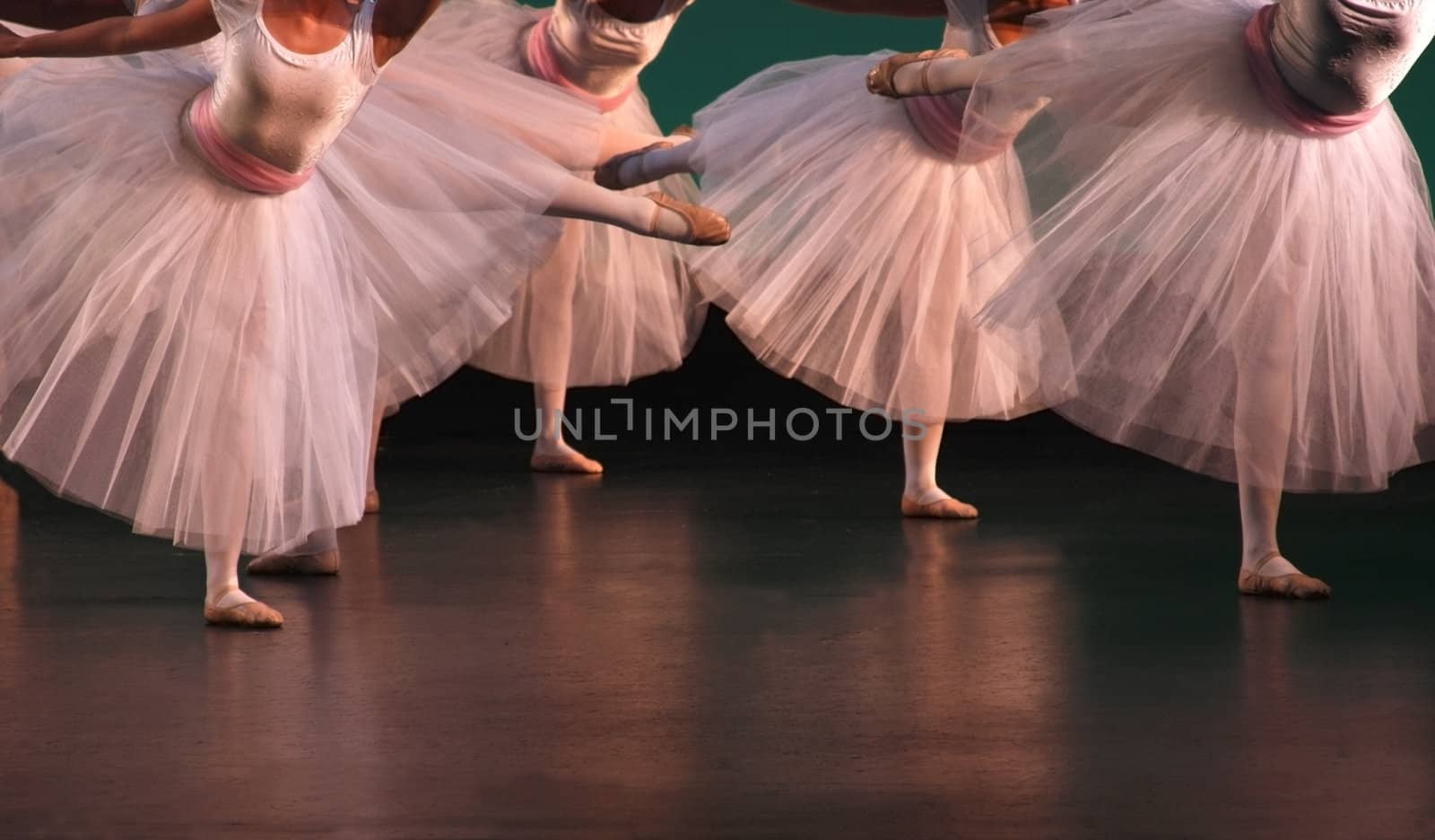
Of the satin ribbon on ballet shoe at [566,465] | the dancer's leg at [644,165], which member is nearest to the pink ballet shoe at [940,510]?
the dancer's leg at [644,165]

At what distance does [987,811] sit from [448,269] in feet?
5.11

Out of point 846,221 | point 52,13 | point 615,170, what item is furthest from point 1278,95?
point 52,13

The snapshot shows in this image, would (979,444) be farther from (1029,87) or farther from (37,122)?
(37,122)

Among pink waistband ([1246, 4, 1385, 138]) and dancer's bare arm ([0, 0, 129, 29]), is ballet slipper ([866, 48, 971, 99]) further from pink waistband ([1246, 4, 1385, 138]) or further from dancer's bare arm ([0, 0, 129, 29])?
dancer's bare arm ([0, 0, 129, 29])

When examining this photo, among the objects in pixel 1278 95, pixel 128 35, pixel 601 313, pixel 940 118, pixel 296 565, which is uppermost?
pixel 128 35

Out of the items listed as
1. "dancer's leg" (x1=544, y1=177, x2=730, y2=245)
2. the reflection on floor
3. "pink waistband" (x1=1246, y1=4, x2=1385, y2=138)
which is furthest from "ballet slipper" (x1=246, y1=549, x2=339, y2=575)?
"pink waistband" (x1=1246, y1=4, x2=1385, y2=138)

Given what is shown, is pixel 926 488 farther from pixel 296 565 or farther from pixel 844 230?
pixel 296 565

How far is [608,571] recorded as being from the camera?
3125 mm

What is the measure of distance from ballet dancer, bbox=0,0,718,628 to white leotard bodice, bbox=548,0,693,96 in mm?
1390

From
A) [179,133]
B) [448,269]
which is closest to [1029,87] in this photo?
[448,269]

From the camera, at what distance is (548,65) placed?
413cm

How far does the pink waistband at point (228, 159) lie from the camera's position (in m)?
2.52

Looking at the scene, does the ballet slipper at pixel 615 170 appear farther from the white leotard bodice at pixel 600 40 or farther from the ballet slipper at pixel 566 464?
the ballet slipper at pixel 566 464

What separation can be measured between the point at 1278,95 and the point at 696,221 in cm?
97
